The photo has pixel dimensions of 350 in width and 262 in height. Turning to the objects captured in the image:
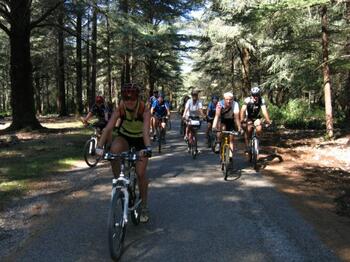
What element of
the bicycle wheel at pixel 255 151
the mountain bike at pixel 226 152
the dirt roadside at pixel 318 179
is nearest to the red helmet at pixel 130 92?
the dirt roadside at pixel 318 179

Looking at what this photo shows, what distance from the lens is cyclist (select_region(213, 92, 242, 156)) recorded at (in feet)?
36.8

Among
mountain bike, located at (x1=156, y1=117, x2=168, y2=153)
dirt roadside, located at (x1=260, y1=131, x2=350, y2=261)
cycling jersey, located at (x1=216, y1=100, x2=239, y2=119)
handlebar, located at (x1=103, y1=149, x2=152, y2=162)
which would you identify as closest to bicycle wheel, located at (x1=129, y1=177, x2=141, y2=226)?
handlebar, located at (x1=103, y1=149, x2=152, y2=162)

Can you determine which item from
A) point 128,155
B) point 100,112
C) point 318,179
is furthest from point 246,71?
point 128,155

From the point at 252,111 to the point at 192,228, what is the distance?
5809mm

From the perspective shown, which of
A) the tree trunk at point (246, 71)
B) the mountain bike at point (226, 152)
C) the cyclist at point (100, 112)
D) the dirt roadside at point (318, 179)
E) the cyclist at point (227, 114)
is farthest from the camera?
the tree trunk at point (246, 71)

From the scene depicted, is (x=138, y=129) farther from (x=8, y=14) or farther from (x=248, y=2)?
(x=8, y=14)

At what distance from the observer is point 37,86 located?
51500 mm

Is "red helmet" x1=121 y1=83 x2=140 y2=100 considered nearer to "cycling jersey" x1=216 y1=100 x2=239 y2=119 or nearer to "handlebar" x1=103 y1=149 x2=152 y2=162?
"handlebar" x1=103 y1=149 x2=152 y2=162

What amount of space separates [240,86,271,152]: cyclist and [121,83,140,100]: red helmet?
5685 millimetres

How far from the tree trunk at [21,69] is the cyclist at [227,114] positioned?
11.4 meters

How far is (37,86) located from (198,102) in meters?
40.3

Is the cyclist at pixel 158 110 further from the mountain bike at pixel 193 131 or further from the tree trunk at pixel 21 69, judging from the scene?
the tree trunk at pixel 21 69

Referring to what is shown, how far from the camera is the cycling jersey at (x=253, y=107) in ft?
38.7

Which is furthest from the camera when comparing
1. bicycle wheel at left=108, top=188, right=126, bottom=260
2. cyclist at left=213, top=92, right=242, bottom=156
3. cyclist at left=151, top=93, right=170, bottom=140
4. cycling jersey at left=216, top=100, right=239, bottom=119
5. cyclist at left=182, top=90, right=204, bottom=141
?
cyclist at left=151, top=93, right=170, bottom=140
